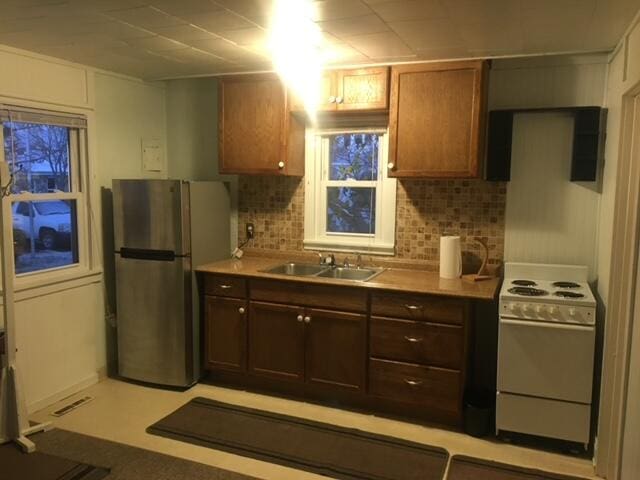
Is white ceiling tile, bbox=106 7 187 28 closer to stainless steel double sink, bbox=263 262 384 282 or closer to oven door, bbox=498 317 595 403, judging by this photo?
stainless steel double sink, bbox=263 262 384 282

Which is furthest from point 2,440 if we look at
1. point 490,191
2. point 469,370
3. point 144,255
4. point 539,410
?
point 490,191

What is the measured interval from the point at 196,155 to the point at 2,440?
243 centimetres

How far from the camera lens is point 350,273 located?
3871mm

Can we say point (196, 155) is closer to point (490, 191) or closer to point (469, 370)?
point (490, 191)

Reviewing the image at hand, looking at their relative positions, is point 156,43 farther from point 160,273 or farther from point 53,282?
point 53,282

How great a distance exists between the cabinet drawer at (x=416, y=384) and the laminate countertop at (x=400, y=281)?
0.48m

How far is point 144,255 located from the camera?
3.75 metres

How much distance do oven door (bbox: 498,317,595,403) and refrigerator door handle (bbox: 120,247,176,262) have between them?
2213 millimetres

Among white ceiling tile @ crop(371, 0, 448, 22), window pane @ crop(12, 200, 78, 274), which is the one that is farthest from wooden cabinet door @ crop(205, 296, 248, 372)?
white ceiling tile @ crop(371, 0, 448, 22)

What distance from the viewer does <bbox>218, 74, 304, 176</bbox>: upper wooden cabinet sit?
149 inches

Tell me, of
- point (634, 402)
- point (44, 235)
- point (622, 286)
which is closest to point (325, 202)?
point (44, 235)

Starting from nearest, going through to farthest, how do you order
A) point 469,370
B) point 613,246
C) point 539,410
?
1. point 613,246
2. point 539,410
3. point 469,370

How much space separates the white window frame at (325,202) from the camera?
3.84 metres

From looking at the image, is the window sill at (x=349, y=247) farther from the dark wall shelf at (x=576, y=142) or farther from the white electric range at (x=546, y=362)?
the white electric range at (x=546, y=362)
